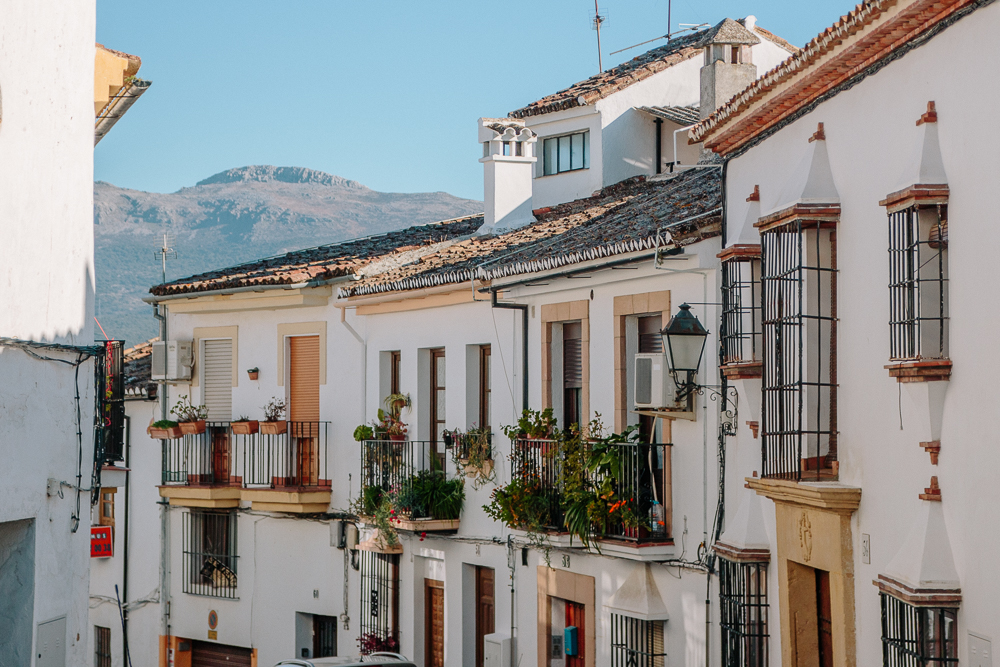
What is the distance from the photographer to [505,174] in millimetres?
22422

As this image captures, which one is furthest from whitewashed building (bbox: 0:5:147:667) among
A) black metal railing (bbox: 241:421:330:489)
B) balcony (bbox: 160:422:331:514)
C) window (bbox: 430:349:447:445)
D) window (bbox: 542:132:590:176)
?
window (bbox: 542:132:590:176)

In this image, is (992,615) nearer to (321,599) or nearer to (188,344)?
(321,599)

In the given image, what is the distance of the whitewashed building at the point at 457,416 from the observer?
49.4 ft

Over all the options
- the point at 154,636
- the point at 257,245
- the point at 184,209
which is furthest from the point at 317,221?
the point at 154,636

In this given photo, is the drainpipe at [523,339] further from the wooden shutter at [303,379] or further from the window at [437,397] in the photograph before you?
the wooden shutter at [303,379]

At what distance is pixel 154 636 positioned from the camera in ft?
79.8

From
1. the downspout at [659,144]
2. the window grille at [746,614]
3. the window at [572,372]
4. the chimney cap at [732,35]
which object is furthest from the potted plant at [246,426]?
the window grille at [746,614]

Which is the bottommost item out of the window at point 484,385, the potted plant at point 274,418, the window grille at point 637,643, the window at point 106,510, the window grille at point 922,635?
the window grille at point 637,643

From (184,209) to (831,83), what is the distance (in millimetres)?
187164

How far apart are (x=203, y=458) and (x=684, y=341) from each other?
11.8 meters

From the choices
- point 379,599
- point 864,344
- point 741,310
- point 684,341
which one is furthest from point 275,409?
point 864,344

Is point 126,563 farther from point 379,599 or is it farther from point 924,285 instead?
point 924,285

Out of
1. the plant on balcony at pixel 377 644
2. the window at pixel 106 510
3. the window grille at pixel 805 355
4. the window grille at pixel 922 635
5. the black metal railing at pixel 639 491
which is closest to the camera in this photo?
the window grille at pixel 922 635

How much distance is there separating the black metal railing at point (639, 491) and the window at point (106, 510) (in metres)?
12.9
